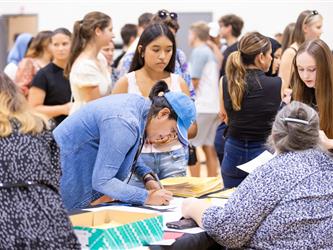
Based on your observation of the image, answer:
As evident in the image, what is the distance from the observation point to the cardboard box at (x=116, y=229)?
2.28 m

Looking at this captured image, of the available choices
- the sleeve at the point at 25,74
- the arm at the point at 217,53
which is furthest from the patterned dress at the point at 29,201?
the arm at the point at 217,53

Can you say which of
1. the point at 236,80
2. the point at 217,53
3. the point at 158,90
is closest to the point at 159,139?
the point at 158,90

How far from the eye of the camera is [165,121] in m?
2.89

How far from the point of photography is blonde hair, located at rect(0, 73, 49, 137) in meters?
2.04

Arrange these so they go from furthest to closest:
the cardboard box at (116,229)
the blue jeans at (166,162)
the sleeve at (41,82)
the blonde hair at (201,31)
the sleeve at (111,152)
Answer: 1. the blonde hair at (201,31)
2. the sleeve at (41,82)
3. the blue jeans at (166,162)
4. the sleeve at (111,152)
5. the cardboard box at (116,229)

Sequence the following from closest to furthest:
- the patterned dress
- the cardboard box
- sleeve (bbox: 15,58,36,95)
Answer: the patterned dress
the cardboard box
sleeve (bbox: 15,58,36,95)

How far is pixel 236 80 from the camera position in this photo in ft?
13.0

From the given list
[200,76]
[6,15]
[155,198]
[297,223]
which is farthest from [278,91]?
[6,15]

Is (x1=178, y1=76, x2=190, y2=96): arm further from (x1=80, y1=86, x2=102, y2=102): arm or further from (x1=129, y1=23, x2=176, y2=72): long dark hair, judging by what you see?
(x1=80, y1=86, x2=102, y2=102): arm

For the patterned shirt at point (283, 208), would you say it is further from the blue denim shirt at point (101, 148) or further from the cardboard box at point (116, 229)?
the blue denim shirt at point (101, 148)

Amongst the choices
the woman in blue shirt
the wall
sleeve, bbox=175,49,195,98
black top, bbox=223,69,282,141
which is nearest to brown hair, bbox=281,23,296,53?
sleeve, bbox=175,49,195,98

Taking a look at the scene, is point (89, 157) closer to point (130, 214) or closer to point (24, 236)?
point (130, 214)

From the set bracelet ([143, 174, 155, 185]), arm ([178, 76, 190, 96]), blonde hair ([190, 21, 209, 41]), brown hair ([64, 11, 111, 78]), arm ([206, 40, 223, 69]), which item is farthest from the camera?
blonde hair ([190, 21, 209, 41])

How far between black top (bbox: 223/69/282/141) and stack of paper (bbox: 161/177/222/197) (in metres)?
0.49
